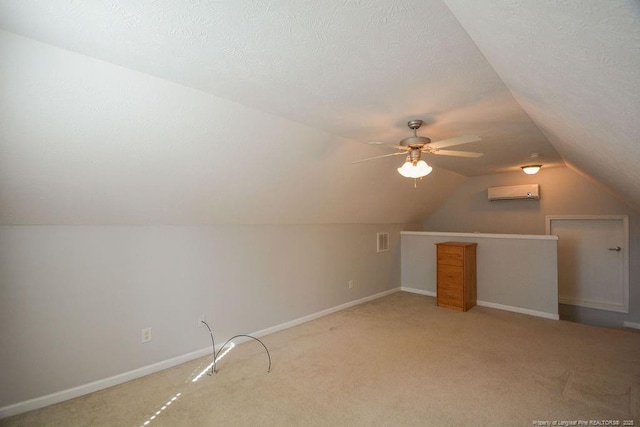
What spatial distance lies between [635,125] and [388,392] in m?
2.31

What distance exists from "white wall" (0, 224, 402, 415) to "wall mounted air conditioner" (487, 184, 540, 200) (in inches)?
144

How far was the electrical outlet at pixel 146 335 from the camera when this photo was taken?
9.23 feet

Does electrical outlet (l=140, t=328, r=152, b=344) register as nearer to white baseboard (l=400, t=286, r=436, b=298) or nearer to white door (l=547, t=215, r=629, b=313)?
white baseboard (l=400, t=286, r=436, b=298)

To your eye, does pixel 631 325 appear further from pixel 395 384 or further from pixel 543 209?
pixel 395 384

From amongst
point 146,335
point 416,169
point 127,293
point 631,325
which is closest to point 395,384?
point 416,169

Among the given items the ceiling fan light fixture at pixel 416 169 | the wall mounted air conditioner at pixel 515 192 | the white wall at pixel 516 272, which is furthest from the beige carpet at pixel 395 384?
the wall mounted air conditioner at pixel 515 192

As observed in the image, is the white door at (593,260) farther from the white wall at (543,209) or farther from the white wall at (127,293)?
the white wall at (127,293)

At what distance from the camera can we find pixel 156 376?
2781 millimetres

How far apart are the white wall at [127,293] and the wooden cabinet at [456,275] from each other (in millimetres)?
2152

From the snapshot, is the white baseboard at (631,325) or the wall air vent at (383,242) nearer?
the white baseboard at (631,325)

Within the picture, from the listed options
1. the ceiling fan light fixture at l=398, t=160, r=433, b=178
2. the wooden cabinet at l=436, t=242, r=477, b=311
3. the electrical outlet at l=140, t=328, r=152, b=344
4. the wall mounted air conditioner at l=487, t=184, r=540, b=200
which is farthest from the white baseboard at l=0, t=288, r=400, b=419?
the wall mounted air conditioner at l=487, t=184, r=540, b=200

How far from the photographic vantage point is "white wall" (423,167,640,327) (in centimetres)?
457

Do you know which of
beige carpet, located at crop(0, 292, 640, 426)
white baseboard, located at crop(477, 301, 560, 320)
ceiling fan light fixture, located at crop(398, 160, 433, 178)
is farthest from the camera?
white baseboard, located at crop(477, 301, 560, 320)

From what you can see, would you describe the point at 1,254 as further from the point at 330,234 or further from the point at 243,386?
the point at 330,234
